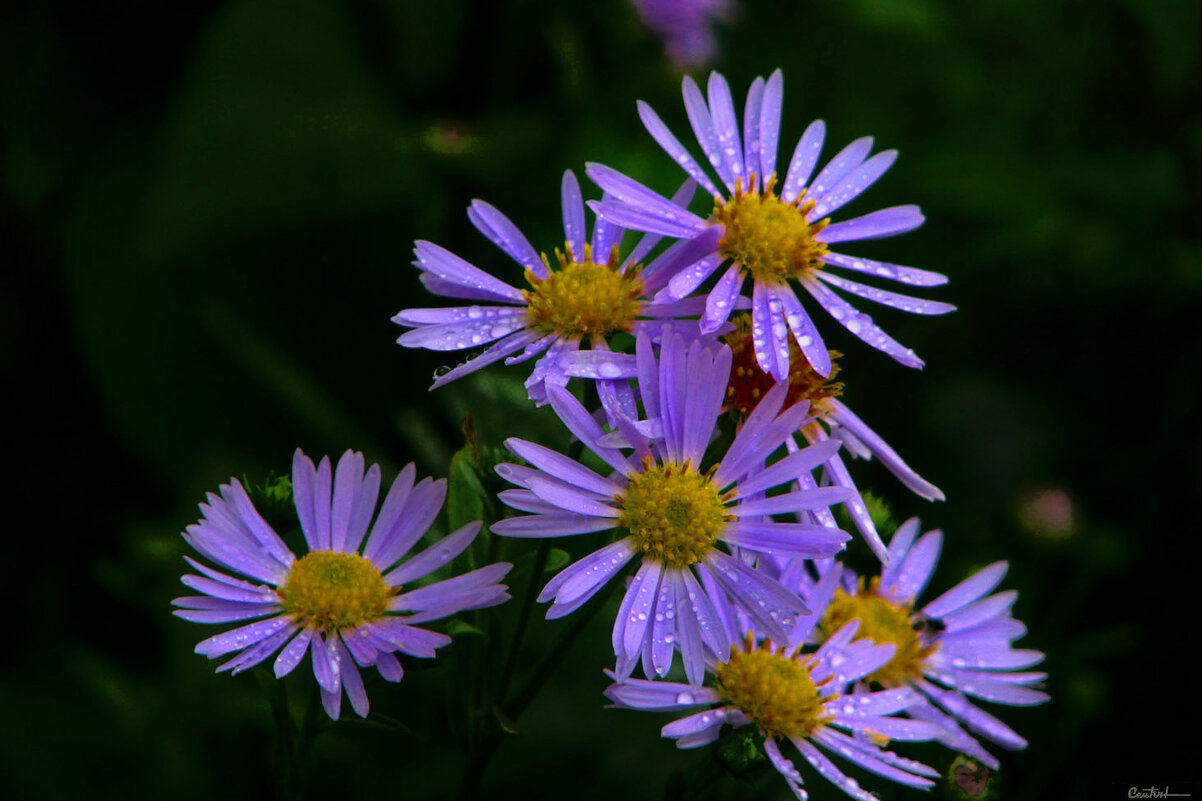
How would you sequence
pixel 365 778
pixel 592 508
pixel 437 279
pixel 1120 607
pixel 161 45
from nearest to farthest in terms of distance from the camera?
pixel 592 508 → pixel 437 279 → pixel 365 778 → pixel 1120 607 → pixel 161 45

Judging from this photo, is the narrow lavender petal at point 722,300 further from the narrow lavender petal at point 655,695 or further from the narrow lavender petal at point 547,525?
the narrow lavender petal at point 655,695

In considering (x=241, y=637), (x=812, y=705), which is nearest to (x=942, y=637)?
(x=812, y=705)

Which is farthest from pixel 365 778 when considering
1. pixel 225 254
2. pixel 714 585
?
pixel 225 254

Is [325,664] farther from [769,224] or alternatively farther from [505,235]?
[769,224]

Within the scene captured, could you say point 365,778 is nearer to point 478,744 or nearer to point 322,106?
point 478,744

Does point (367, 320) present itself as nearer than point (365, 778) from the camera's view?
No
